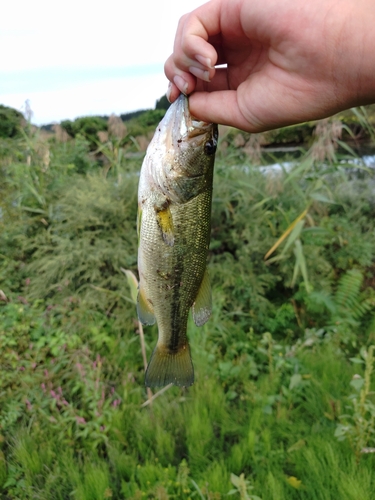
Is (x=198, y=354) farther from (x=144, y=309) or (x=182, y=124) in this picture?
(x=182, y=124)

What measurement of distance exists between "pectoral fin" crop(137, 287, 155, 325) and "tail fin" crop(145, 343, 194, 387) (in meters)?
0.13

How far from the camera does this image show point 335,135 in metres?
3.50

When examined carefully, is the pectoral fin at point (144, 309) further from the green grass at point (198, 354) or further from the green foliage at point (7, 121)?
the green foliage at point (7, 121)

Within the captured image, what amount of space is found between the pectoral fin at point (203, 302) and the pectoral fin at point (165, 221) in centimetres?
24

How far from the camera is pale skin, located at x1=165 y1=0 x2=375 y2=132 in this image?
45.6 inches

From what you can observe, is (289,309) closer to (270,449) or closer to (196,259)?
(270,449)

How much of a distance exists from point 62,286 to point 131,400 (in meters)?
1.35

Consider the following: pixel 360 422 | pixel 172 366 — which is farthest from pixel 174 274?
pixel 360 422

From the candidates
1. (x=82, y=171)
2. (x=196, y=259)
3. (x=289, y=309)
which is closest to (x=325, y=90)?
(x=196, y=259)

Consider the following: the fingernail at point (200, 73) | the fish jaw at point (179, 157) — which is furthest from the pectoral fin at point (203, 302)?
the fingernail at point (200, 73)

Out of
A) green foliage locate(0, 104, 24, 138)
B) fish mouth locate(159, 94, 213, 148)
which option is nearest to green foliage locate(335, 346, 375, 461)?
fish mouth locate(159, 94, 213, 148)

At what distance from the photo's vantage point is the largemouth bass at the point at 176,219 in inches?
54.9

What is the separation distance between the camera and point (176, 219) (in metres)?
1.44

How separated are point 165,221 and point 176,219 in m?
0.04
